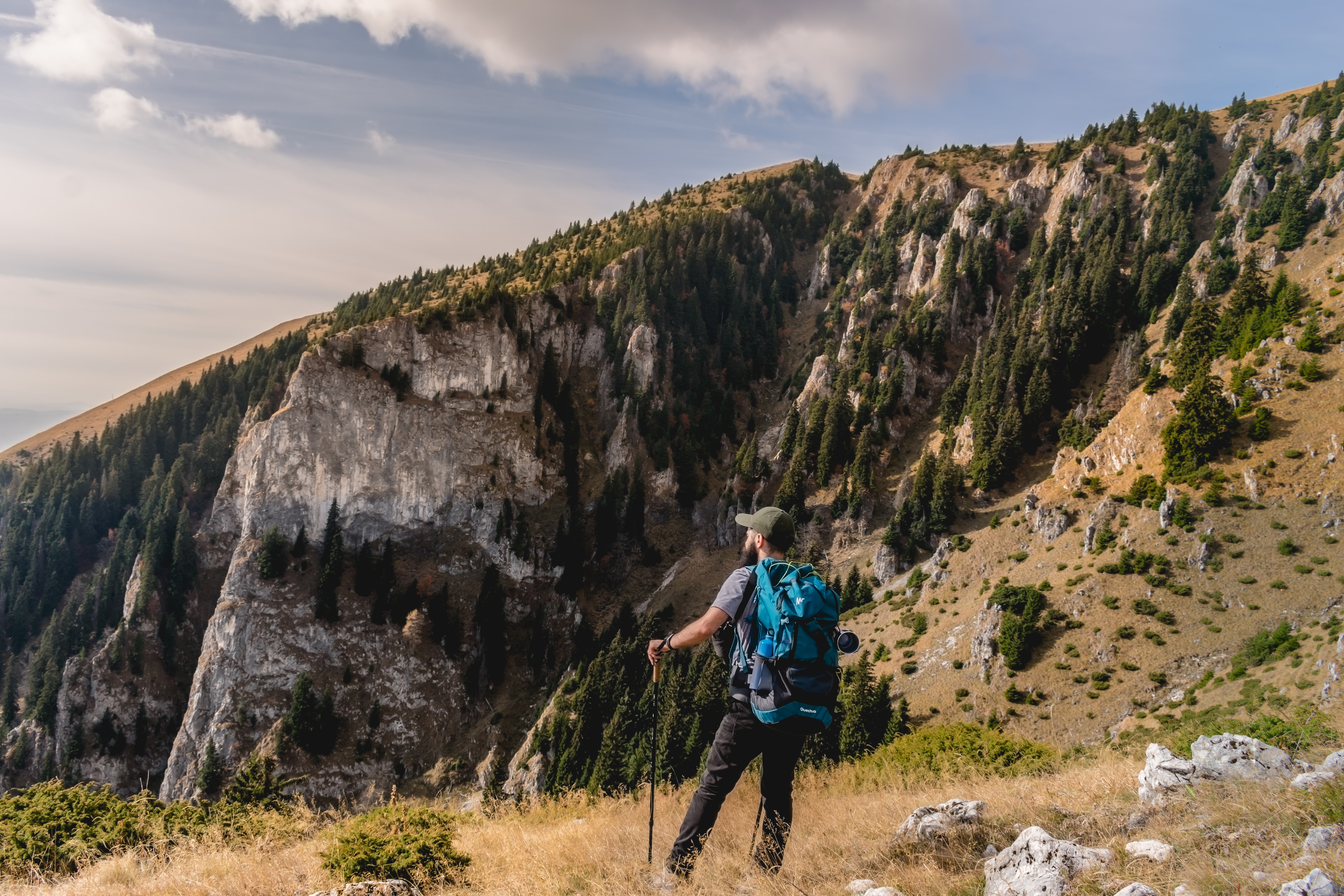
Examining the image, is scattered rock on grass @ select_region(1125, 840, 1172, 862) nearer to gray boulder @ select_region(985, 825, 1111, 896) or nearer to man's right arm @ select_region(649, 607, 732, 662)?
gray boulder @ select_region(985, 825, 1111, 896)

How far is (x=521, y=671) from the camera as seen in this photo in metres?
77.9

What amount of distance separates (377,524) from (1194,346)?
86533 mm

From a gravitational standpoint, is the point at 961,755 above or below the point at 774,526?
below

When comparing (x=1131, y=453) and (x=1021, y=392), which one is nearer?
(x=1131, y=453)

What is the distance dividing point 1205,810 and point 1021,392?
70.5 m

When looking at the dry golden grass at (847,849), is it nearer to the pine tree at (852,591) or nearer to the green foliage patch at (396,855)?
the green foliage patch at (396,855)

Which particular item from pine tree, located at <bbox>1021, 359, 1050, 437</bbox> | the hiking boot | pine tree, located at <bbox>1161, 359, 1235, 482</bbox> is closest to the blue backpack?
the hiking boot

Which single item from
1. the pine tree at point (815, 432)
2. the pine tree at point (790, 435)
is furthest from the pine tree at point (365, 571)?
the pine tree at point (815, 432)

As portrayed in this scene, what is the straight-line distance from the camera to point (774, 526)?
21.4ft

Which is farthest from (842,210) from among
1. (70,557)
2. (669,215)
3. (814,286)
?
(70,557)

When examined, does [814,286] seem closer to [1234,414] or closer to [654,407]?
[654,407]

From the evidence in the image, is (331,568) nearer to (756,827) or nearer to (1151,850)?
(756,827)

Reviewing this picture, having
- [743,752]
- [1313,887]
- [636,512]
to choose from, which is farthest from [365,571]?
[1313,887]

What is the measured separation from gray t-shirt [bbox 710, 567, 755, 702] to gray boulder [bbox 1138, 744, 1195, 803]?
471cm
